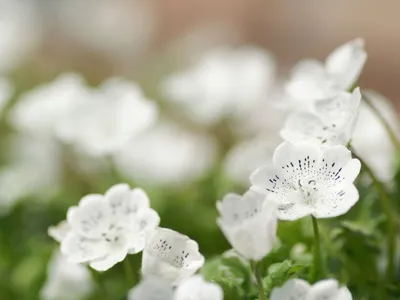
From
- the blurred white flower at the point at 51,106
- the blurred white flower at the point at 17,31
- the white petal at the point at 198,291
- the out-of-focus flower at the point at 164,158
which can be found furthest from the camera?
the blurred white flower at the point at 17,31

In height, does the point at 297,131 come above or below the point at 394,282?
above

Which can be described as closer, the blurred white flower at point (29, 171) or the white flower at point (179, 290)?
the white flower at point (179, 290)

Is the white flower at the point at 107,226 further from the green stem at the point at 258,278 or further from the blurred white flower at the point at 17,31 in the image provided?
the blurred white flower at the point at 17,31

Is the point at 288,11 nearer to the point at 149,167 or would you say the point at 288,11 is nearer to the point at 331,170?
the point at 149,167

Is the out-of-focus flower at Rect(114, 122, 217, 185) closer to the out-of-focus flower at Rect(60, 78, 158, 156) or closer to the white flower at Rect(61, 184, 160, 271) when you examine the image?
the out-of-focus flower at Rect(60, 78, 158, 156)

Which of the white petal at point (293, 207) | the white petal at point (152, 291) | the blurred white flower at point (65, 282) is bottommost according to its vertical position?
the blurred white flower at point (65, 282)

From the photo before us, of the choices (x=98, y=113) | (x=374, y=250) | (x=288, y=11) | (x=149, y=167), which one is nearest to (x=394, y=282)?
(x=374, y=250)

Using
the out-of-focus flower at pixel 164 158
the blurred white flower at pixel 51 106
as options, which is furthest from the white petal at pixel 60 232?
the out-of-focus flower at pixel 164 158
